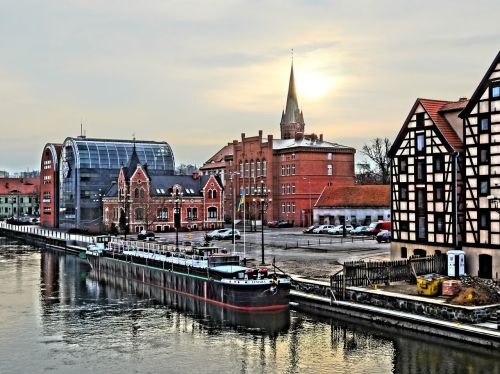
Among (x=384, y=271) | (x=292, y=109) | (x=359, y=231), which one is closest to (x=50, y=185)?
(x=292, y=109)

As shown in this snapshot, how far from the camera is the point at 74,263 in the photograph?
71.8m

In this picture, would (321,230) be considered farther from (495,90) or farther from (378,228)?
(495,90)

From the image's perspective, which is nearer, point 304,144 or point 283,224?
point 283,224

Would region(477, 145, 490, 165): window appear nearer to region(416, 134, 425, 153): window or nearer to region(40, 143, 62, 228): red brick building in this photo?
region(416, 134, 425, 153): window

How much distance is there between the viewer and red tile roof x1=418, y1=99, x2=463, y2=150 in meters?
44.4

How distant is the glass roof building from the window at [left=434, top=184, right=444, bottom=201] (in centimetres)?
6956

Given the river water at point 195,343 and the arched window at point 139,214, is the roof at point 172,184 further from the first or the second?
the river water at point 195,343

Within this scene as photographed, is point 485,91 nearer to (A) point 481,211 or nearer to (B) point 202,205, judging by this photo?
(A) point 481,211

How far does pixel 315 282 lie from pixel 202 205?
6108cm

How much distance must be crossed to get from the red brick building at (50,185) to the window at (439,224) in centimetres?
8652

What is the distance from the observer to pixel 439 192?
148 feet

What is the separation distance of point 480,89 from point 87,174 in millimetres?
79862

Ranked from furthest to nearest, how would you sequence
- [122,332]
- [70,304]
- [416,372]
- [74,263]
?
1. [74,263]
2. [70,304]
3. [122,332]
4. [416,372]

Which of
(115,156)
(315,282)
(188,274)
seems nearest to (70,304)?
(188,274)
